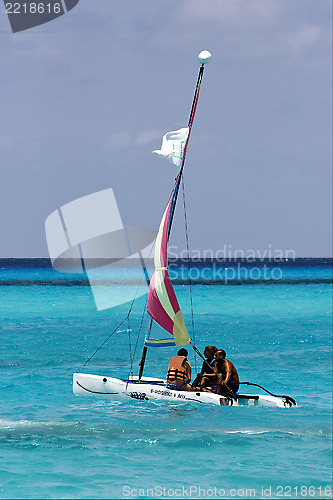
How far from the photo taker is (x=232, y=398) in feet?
53.9

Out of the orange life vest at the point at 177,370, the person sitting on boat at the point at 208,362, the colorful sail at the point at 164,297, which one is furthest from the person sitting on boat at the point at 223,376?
the colorful sail at the point at 164,297

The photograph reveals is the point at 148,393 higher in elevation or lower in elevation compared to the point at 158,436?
lower

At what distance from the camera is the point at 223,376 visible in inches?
666

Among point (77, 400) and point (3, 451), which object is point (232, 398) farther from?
point (3, 451)

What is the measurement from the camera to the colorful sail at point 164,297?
1772cm

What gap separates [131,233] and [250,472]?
52.4 metres

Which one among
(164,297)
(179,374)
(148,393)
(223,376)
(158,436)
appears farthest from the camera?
(164,297)

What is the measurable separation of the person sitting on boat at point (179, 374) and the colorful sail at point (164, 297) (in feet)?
2.43

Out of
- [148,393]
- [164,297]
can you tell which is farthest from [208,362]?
[164,297]

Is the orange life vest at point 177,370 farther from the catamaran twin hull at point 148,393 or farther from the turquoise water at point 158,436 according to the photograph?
the turquoise water at point 158,436

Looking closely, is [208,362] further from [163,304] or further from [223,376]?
[163,304]

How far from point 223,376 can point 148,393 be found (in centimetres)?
188

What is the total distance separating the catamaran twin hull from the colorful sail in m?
1.19

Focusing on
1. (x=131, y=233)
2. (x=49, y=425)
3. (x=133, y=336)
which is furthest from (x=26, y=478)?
(x=131, y=233)
